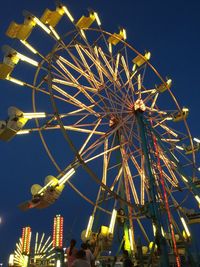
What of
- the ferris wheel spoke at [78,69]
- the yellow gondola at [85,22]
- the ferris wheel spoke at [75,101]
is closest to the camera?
the ferris wheel spoke at [75,101]

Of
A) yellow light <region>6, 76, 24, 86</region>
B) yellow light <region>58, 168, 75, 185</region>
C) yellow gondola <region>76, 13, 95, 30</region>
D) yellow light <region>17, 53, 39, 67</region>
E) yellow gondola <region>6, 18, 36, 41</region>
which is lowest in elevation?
yellow light <region>58, 168, 75, 185</region>

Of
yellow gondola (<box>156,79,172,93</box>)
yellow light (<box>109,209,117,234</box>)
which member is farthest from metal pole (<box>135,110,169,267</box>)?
yellow gondola (<box>156,79,172,93</box>)

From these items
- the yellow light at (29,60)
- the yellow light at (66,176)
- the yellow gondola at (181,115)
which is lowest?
the yellow light at (66,176)

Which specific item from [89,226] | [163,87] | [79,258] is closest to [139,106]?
[163,87]

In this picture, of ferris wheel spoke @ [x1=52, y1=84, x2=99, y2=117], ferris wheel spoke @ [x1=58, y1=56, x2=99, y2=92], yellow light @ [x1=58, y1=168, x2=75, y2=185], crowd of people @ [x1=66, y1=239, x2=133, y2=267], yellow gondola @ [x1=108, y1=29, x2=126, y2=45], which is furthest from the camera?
yellow gondola @ [x1=108, y1=29, x2=126, y2=45]

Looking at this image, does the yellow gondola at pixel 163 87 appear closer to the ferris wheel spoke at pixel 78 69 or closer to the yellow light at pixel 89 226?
the ferris wheel spoke at pixel 78 69

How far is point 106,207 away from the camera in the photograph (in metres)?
12.5

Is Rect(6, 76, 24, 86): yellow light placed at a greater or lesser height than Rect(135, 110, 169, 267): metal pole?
greater

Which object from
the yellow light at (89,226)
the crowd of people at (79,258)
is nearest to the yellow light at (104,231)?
the yellow light at (89,226)

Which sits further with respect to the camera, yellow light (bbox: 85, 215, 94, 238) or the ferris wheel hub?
the ferris wheel hub

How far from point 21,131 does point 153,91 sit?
7174 mm

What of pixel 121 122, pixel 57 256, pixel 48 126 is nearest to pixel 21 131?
pixel 48 126

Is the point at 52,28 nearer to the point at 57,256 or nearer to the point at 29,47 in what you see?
the point at 29,47

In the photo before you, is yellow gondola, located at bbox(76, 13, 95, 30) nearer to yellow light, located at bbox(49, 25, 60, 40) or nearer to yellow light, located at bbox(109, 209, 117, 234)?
yellow light, located at bbox(49, 25, 60, 40)
